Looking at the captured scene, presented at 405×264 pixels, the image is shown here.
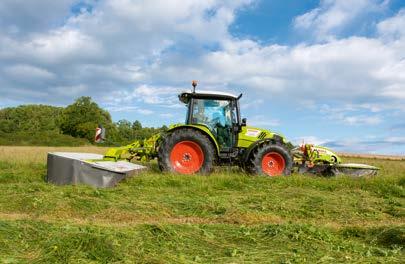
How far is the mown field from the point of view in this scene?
179 inches

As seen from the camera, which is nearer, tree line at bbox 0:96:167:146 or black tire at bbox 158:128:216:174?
black tire at bbox 158:128:216:174

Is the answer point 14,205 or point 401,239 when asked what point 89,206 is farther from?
point 401,239

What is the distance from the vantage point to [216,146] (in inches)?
453

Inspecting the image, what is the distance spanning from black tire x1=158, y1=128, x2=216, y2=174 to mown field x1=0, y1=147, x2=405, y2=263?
686mm

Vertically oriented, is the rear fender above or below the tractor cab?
below

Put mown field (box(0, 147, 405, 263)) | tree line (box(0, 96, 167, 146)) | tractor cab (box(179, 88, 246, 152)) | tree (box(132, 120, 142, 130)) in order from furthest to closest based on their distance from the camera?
tree (box(132, 120, 142, 130)) → tree line (box(0, 96, 167, 146)) → tractor cab (box(179, 88, 246, 152)) → mown field (box(0, 147, 405, 263))

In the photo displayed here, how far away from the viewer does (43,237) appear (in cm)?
488

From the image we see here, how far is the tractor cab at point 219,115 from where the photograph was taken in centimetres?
1194

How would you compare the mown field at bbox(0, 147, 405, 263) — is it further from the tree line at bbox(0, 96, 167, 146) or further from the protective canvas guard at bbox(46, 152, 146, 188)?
the tree line at bbox(0, 96, 167, 146)

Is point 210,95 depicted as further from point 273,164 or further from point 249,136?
point 273,164

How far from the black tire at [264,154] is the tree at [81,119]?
49.1m

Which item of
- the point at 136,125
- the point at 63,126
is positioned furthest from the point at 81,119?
the point at 136,125

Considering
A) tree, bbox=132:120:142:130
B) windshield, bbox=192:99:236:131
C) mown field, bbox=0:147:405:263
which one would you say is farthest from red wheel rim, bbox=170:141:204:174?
tree, bbox=132:120:142:130

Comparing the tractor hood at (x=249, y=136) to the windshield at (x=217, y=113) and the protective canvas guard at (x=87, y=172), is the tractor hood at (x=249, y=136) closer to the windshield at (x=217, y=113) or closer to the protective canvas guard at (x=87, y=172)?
the windshield at (x=217, y=113)
